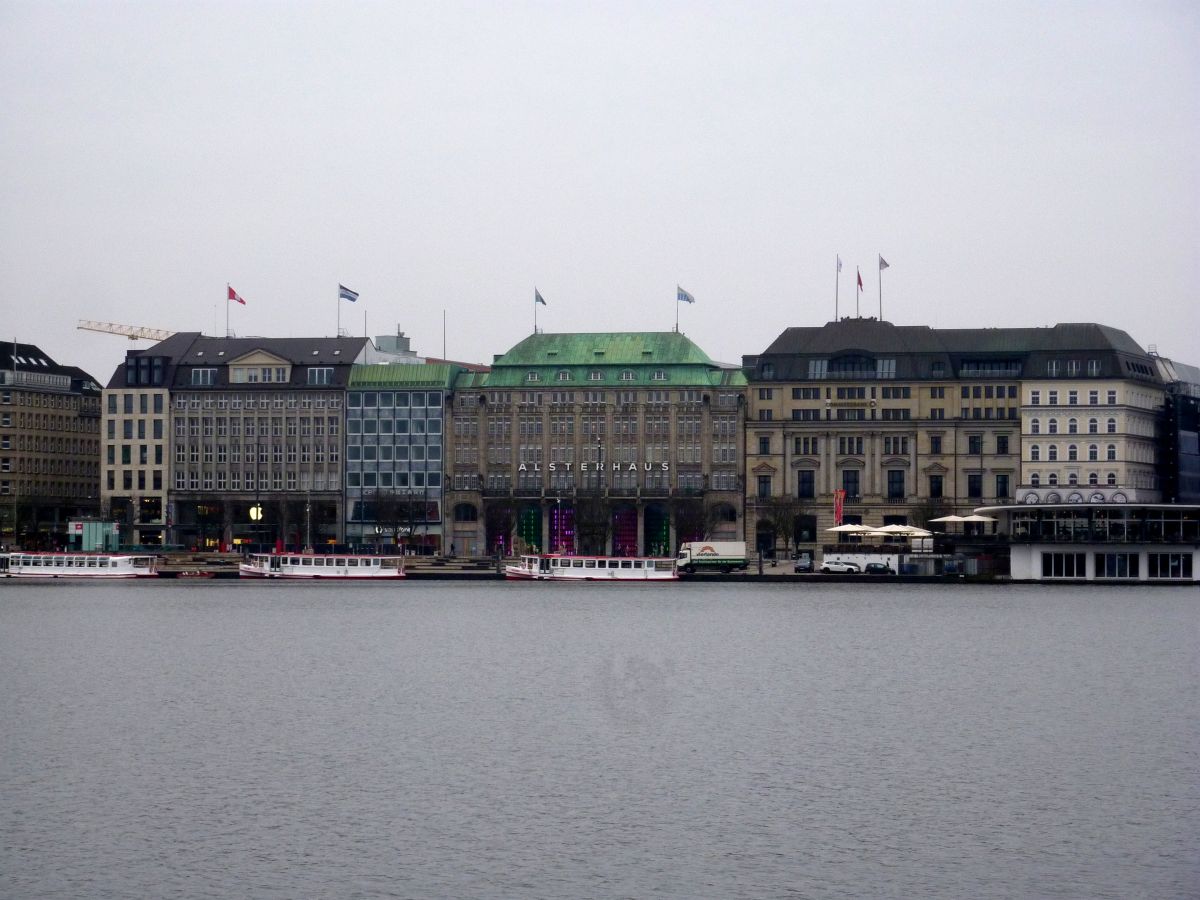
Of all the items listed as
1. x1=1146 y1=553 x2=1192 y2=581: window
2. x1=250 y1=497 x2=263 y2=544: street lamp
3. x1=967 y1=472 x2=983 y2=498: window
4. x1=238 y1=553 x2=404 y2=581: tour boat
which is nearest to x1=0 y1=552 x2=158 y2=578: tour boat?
x1=238 y1=553 x2=404 y2=581: tour boat

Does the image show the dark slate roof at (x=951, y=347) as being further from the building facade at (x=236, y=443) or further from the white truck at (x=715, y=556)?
the building facade at (x=236, y=443)

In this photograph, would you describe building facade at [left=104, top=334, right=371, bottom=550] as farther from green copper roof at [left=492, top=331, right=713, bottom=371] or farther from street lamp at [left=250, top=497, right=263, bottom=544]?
green copper roof at [left=492, top=331, right=713, bottom=371]

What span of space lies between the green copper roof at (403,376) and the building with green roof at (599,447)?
213 cm

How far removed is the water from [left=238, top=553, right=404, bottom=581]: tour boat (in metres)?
49.5

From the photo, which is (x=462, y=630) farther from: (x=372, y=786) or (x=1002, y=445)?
(x=1002, y=445)

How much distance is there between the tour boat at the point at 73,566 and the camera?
15225cm

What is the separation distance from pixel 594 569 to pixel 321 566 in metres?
19.9

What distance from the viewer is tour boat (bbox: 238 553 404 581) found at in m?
152

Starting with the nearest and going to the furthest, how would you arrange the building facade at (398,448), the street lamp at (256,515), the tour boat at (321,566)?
1. the tour boat at (321,566)
2. the street lamp at (256,515)
3. the building facade at (398,448)

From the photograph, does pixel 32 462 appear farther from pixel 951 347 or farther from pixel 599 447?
pixel 951 347

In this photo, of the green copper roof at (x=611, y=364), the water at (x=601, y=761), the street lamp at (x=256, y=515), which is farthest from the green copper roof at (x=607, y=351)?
the water at (x=601, y=761)

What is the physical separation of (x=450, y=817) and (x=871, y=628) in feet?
187

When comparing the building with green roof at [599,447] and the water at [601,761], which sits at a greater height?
the building with green roof at [599,447]

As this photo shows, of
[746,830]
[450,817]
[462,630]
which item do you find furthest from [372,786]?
[462,630]
